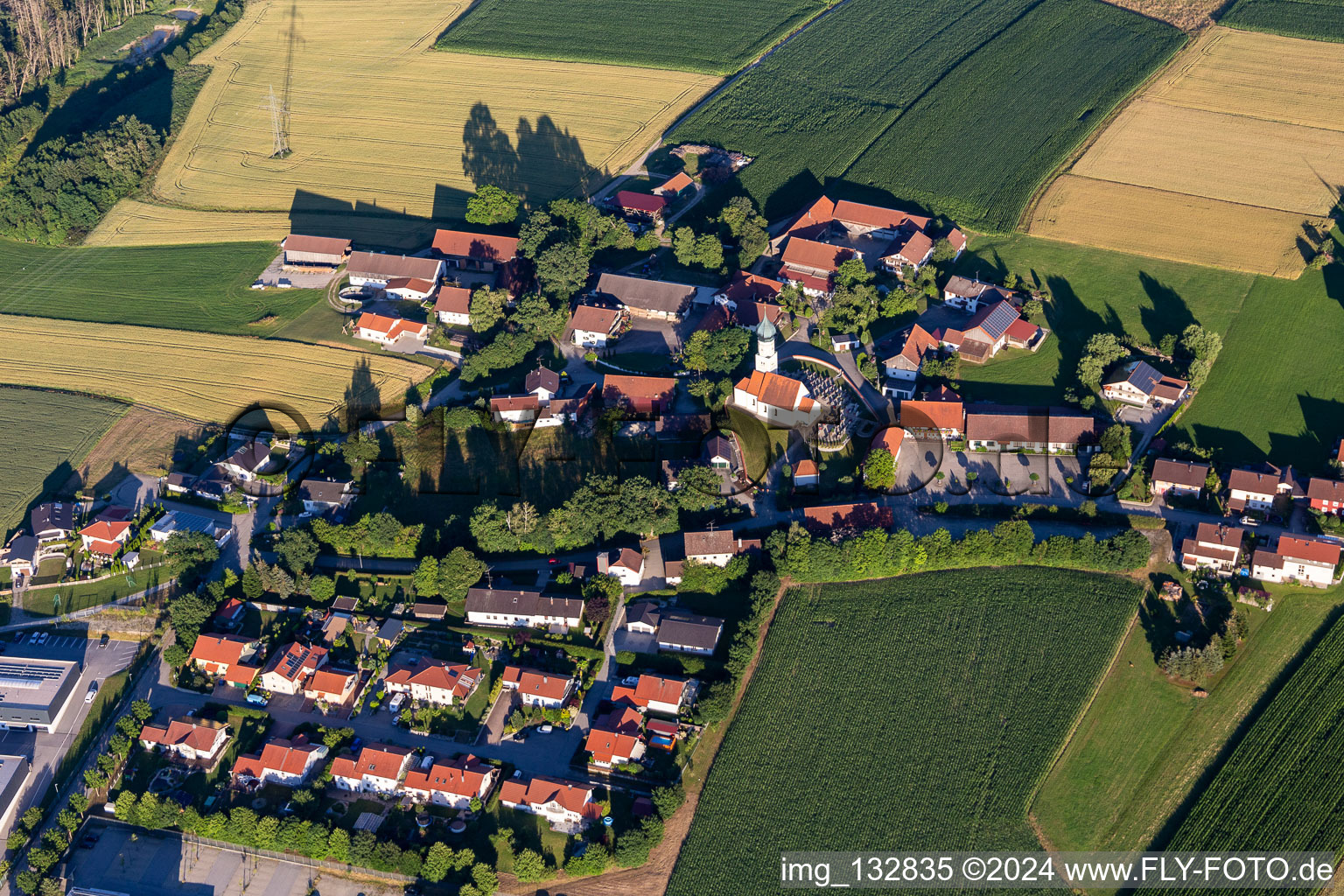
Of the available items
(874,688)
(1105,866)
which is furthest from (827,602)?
(1105,866)

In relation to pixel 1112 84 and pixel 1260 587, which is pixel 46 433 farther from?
pixel 1112 84

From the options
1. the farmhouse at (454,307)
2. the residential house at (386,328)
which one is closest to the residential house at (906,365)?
the farmhouse at (454,307)

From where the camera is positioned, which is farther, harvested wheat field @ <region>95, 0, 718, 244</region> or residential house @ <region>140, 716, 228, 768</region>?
harvested wheat field @ <region>95, 0, 718, 244</region>

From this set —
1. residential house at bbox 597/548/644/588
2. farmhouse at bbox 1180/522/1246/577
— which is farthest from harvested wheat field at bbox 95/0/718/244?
farmhouse at bbox 1180/522/1246/577

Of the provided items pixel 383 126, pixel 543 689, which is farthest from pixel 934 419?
pixel 383 126

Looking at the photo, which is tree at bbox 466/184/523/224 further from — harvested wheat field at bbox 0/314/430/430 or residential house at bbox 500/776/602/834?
residential house at bbox 500/776/602/834

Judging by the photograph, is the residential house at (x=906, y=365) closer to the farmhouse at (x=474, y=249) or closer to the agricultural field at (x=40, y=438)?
the farmhouse at (x=474, y=249)
